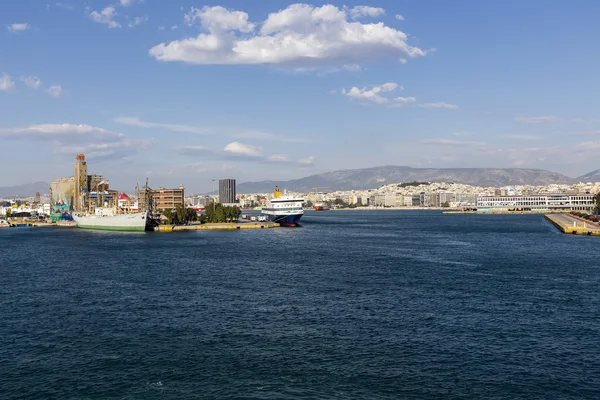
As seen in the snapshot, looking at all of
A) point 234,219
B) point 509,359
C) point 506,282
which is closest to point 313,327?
point 509,359

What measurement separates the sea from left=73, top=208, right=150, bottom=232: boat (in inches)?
2314

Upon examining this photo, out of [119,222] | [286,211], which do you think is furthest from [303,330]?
[119,222]

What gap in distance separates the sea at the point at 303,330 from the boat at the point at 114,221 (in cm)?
5878

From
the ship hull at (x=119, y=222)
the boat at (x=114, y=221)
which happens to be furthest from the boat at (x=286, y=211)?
the ship hull at (x=119, y=222)

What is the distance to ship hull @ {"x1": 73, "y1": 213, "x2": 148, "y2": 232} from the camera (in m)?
115

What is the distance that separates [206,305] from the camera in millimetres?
36188

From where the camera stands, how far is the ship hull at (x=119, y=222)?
4542 inches

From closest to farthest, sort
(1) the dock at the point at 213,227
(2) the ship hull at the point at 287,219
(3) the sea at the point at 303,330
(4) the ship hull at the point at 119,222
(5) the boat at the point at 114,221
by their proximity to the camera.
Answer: (3) the sea at the point at 303,330 → (4) the ship hull at the point at 119,222 → (5) the boat at the point at 114,221 → (1) the dock at the point at 213,227 → (2) the ship hull at the point at 287,219

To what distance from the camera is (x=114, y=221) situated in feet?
399

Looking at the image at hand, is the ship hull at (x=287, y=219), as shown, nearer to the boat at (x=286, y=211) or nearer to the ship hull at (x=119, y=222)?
the boat at (x=286, y=211)

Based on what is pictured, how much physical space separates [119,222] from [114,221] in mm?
2361

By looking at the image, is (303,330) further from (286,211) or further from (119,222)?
(119,222)

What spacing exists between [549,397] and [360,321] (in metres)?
12.4

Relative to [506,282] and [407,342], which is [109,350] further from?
[506,282]
